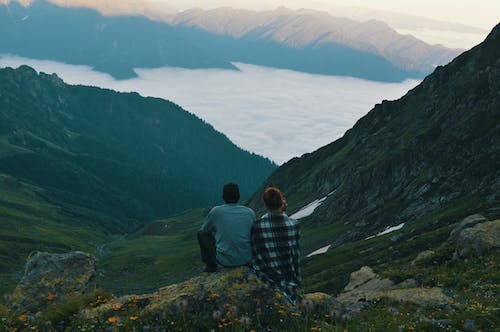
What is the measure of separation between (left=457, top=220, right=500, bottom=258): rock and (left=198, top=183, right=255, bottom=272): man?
17.5 meters

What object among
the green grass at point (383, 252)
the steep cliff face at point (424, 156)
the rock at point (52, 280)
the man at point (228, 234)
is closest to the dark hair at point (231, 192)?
the man at point (228, 234)

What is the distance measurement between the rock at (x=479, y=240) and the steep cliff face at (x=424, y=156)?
28.6 meters

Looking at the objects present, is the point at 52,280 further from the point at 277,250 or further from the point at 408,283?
the point at 408,283

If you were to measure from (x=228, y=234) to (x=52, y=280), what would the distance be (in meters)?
10.1

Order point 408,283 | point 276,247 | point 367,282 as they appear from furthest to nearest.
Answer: point 367,282
point 408,283
point 276,247

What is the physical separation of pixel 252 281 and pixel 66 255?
1231cm

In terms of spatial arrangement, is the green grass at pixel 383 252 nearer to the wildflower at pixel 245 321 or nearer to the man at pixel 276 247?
the man at pixel 276 247

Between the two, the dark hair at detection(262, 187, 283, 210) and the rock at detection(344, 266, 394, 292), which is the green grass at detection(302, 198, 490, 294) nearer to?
the rock at detection(344, 266, 394, 292)

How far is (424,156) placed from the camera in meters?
92.9

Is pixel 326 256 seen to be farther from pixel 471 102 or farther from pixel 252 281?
pixel 252 281

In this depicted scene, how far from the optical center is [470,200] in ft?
213

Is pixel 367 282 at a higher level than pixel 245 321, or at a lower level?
lower

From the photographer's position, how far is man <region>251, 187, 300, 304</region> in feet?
51.7

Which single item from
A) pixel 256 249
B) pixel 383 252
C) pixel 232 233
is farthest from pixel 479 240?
pixel 383 252
